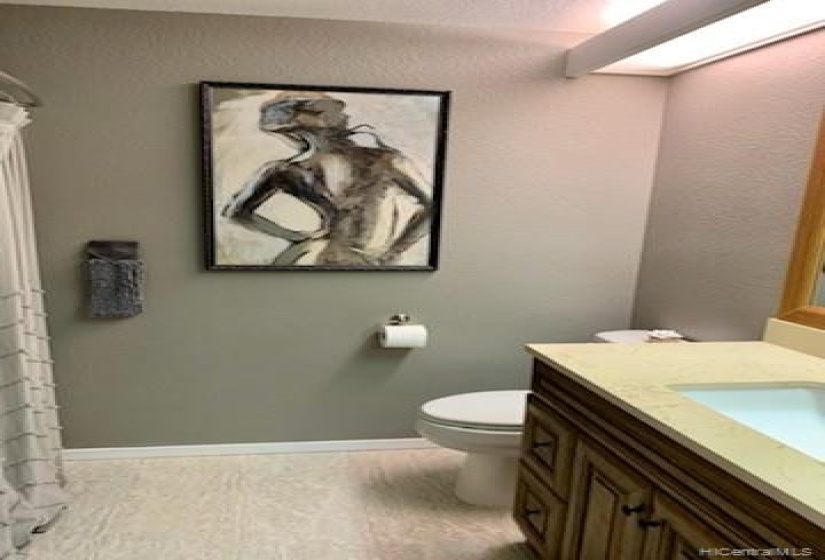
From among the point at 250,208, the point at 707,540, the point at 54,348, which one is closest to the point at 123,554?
the point at 54,348

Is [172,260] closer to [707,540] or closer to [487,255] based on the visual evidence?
[487,255]

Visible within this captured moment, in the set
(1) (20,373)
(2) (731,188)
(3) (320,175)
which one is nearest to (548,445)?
(2) (731,188)

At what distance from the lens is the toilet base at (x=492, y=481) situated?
2227 millimetres

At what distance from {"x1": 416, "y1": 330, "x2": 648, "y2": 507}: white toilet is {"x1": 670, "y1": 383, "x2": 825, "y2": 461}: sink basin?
2.40 ft

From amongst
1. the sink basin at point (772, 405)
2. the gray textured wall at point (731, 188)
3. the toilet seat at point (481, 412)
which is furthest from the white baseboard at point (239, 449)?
the sink basin at point (772, 405)

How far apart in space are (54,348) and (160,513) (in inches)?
35.3

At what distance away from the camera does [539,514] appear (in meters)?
1.78

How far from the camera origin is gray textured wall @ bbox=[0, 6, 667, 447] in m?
2.22

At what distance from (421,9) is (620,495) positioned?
1.85 metres

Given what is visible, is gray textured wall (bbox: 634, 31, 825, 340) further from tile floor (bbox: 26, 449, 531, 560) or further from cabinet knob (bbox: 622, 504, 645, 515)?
tile floor (bbox: 26, 449, 531, 560)

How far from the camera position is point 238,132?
2.30m

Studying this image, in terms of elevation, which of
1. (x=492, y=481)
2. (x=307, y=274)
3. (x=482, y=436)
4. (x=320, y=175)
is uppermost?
(x=320, y=175)

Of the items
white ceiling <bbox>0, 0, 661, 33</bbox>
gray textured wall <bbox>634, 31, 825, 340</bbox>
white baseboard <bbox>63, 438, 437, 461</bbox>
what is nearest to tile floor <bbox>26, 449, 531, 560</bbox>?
white baseboard <bbox>63, 438, 437, 461</bbox>

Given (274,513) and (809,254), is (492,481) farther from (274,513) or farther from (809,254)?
(809,254)
